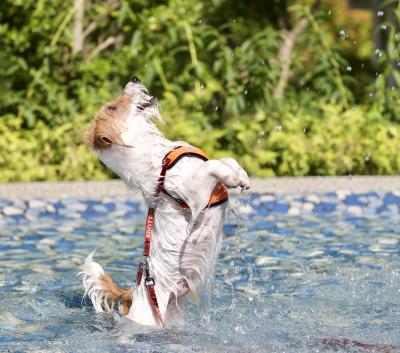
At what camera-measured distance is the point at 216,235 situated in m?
3.80

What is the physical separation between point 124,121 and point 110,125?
0.06 m

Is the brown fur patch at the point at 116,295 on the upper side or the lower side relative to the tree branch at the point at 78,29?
lower

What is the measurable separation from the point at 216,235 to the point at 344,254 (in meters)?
2.21

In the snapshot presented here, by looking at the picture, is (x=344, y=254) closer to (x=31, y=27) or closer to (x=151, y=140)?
(x=151, y=140)

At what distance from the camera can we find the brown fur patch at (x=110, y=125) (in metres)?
3.68

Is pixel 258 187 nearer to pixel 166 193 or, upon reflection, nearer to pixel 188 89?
pixel 188 89

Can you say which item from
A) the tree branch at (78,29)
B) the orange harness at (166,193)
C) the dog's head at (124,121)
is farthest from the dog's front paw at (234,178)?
the tree branch at (78,29)

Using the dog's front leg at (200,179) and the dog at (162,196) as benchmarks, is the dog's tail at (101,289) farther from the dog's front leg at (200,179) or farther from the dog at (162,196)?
the dog's front leg at (200,179)

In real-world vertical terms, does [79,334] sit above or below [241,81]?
below

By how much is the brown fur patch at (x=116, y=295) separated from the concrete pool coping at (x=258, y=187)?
3.32 meters

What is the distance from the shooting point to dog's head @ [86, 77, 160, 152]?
12.1 ft

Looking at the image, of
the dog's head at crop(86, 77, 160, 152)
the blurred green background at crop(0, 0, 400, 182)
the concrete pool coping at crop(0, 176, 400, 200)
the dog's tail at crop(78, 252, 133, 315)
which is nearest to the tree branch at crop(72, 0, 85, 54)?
the blurred green background at crop(0, 0, 400, 182)

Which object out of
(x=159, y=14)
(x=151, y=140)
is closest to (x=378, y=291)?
(x=151, y=140)

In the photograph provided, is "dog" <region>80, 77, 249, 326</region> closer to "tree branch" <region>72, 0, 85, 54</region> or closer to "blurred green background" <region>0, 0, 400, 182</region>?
"blurred green background" <region>0, 0, 400, 182</region>
